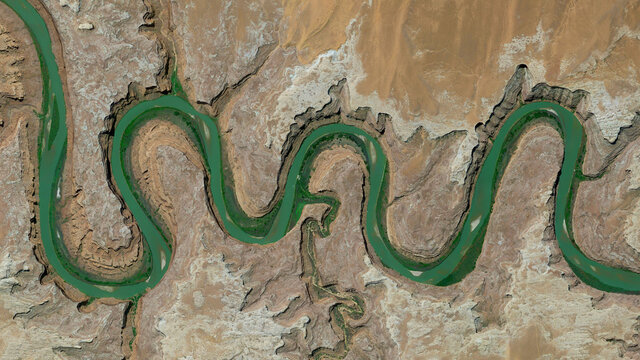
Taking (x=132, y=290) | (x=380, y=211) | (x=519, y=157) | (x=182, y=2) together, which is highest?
(x=182, y=2)

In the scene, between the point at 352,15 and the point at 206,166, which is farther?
the point at 206,166

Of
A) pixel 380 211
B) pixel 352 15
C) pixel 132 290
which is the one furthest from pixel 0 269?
pixel 352 15

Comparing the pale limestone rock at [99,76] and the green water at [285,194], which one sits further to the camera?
the green water at [285,194]

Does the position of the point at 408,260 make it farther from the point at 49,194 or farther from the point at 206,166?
the point at 49,194

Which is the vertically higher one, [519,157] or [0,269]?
[519,157]

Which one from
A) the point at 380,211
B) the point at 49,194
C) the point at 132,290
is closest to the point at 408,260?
the point at 380,211

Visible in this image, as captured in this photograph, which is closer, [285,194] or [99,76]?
[99,76]
